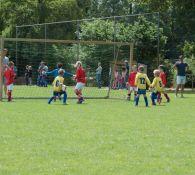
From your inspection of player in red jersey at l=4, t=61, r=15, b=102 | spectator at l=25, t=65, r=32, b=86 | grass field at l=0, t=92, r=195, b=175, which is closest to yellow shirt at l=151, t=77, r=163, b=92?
player in red jersey at l=4, t=61, r=15, b=102

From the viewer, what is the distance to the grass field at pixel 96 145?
29.0 feet

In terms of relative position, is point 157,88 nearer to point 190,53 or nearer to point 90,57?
point 90,57

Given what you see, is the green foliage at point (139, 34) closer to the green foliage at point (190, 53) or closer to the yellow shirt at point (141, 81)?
the green foliage at point (190, 53)

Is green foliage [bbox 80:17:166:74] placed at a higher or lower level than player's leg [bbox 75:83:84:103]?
higher

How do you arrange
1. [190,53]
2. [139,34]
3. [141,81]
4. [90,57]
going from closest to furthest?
1. [141,81]
2. [90,57]
3. [139,34]
4. [190,53]

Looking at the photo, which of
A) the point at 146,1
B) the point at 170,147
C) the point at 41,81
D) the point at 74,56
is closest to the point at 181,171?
the point at 170,147

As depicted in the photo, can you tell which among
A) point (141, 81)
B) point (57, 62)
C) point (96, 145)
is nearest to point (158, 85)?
point (141, 81)

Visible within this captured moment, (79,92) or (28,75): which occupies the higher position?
(28,75)

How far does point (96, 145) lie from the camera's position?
11.2 m

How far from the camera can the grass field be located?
8.85 meters

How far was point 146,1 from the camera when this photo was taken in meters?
45.8

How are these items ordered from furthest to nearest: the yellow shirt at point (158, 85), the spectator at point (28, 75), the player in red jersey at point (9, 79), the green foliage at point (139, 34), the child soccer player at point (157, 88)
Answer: the green foliage at point (139, 34) → the spectator at point (28, 75) → the player in red jersey at point (9, 79) → the yellow shirt at point (158, 85) → the child soccer player at point (157, 88)

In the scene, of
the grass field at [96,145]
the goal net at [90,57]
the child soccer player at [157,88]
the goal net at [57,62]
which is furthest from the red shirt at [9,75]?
the grass field at [96,145]

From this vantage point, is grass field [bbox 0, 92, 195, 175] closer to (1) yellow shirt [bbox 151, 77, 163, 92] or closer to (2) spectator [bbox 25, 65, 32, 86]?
(1) yellow shirt [bbox 151, 77, 163, 92]
